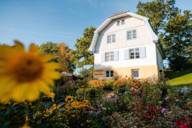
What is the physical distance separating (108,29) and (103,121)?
20129 mm

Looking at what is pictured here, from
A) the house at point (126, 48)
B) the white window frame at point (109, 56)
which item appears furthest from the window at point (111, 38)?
the white window frame at point (109, 56)

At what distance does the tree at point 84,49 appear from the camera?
31922 mm

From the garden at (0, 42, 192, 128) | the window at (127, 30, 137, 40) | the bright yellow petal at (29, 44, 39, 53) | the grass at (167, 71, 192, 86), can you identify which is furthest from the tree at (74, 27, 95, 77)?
the bright yellow petal at (29, 44, 39, 53)

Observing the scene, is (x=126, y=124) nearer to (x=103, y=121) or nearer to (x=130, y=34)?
(x=103, y=121)

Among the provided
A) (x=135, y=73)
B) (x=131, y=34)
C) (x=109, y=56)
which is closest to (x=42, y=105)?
(x=135, y=73)

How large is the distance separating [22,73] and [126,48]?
75.3 ft

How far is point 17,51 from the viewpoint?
799mm

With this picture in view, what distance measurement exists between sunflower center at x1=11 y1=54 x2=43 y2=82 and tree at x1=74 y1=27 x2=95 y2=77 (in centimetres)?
3073

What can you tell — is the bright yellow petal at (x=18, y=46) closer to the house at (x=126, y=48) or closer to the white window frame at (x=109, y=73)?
the house at (x=126, y=48)

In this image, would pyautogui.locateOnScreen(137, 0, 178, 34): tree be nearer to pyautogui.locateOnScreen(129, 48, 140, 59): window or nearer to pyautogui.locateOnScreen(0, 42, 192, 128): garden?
pyautogui.locateOnScreen(129, 48, 140, 59): window

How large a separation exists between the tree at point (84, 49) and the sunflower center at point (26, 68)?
30.7 m

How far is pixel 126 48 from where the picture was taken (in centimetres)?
2347

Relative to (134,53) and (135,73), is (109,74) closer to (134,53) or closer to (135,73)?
(135,73)

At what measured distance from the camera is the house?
2214cm
